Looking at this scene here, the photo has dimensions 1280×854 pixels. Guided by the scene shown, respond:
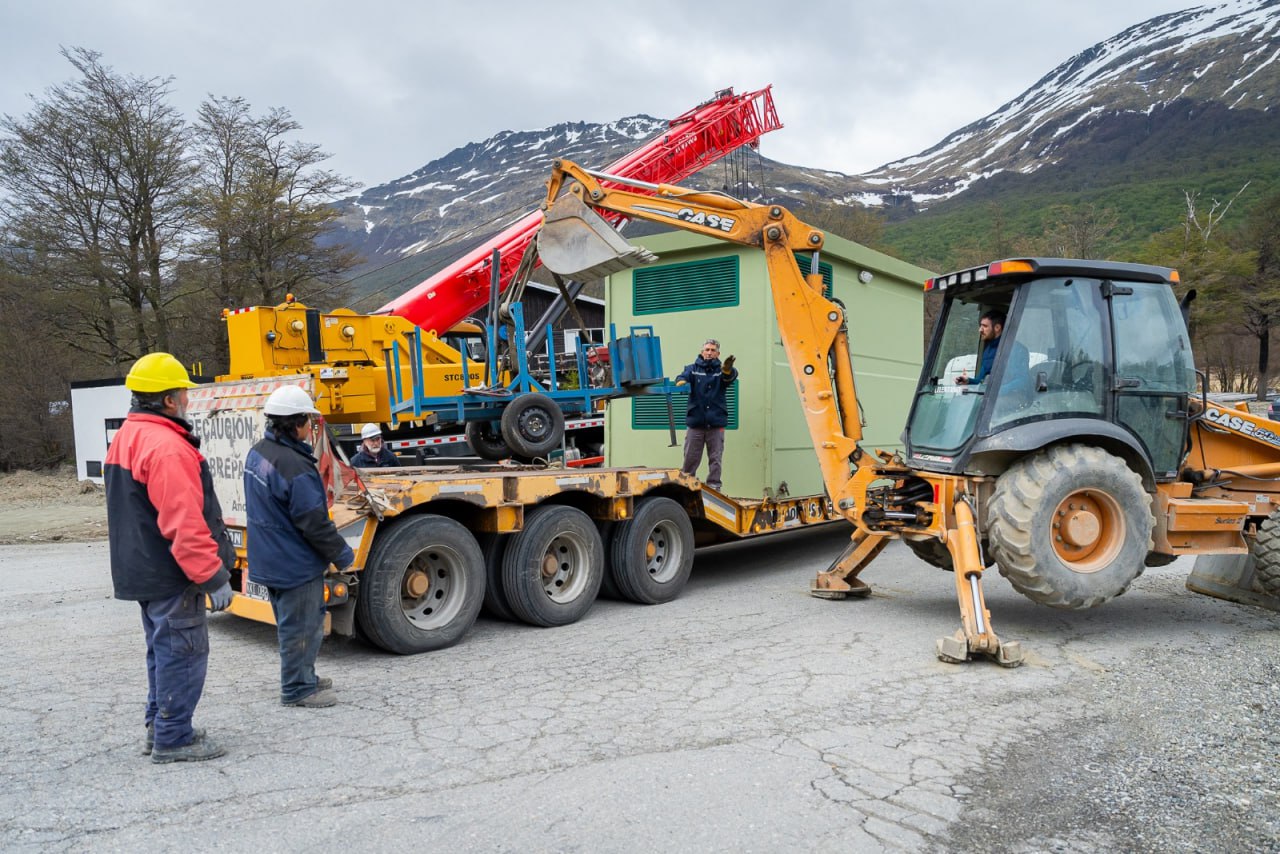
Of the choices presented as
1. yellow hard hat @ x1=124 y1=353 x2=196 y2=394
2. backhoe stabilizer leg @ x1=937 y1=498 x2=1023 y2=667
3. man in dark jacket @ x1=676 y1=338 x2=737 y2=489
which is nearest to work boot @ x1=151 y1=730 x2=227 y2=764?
yellow hard hat @ x1=124 y1=353 x2=196 y2=394

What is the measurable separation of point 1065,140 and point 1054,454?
396 feet

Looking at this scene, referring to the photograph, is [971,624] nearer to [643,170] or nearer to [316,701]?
[316,701]

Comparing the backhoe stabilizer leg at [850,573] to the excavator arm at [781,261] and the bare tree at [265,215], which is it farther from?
the bare tree at [265,215]

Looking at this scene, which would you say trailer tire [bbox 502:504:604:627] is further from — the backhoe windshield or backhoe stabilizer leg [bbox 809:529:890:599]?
the backhoe windshield

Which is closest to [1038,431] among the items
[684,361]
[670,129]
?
[684,361]

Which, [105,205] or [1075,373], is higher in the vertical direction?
[105,205]

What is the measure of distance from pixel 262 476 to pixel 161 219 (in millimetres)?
23091

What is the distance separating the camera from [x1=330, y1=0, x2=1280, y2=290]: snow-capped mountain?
3674 inches

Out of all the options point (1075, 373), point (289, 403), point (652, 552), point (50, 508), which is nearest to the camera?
point (289, 403)

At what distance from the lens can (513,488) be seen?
22.0ft

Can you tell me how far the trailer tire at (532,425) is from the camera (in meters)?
8.57

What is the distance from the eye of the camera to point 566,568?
7383 mm

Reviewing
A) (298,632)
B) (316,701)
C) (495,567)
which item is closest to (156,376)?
(298,632)

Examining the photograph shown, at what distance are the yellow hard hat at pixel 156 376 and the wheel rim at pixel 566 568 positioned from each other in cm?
334
